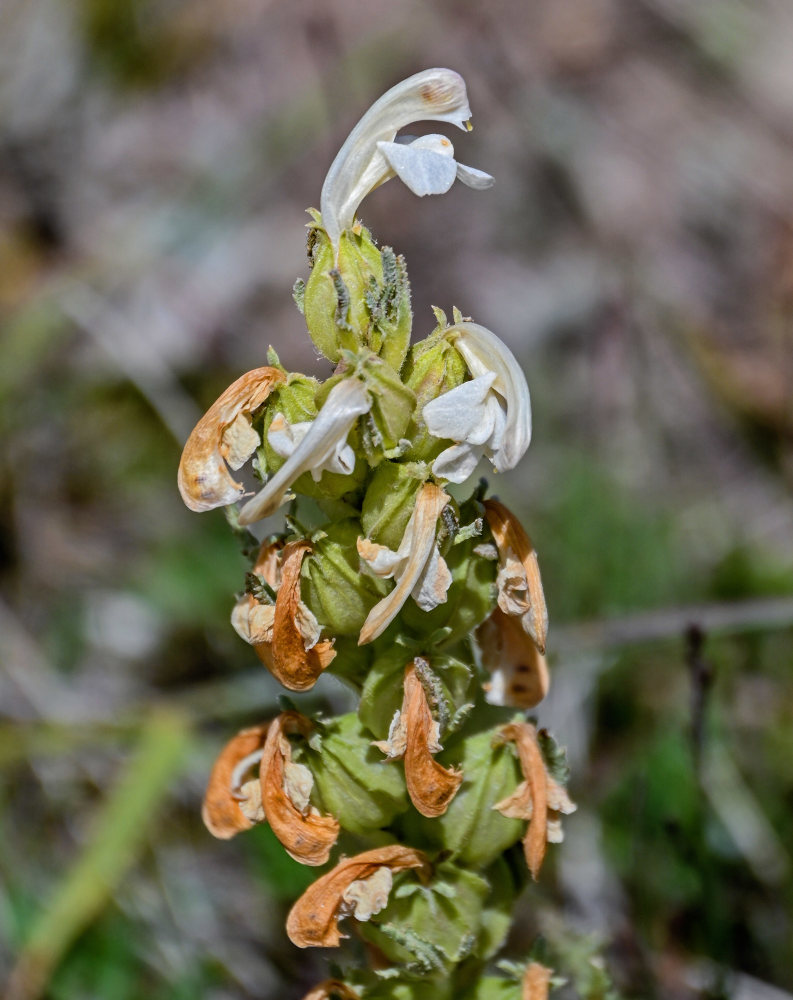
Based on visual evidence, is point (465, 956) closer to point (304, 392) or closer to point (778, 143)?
point (304, 392)

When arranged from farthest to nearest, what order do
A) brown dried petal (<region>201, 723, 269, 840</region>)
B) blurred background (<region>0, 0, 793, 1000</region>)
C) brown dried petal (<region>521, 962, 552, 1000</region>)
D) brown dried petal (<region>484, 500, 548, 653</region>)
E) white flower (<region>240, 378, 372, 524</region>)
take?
blurred background (<region>0, 0, 793, 1000</region>)
brown dried petal (<region>201, 723, 269, 840</region>)
brown dried petal (<region>521, 962, 552, 1000</region>)
brown dried petal (<region>484, 500, 548, 653</region>)
white flower (<region>240, 378, 372, 524</region>)

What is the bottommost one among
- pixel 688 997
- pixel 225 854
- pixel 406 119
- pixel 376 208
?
pixel 688 997

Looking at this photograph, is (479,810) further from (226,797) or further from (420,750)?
(226,797)

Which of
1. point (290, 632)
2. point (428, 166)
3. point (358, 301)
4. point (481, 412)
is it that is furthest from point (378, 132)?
point (290, 632)

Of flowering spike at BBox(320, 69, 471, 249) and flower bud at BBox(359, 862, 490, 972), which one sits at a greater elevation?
flowering spike at BBox(320, 69, 471, 249)

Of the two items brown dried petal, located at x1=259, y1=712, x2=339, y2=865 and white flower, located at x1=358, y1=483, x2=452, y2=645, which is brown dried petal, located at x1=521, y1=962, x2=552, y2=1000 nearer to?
brown dried petal, located at x1=259, y1=712, x2=339, y2=865

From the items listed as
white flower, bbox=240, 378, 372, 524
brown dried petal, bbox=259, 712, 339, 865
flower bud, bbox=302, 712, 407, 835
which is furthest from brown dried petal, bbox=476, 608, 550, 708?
white flower, bbox=240, 378, 372, 524

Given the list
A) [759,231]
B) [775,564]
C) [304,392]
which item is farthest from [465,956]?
[759,231]
